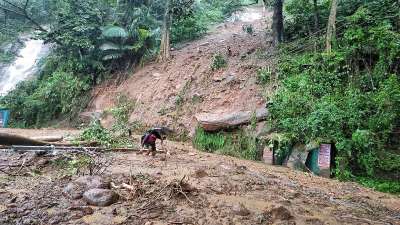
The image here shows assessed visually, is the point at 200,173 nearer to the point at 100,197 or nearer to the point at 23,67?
the point at 100,197

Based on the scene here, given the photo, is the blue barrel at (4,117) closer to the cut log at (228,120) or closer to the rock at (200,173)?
the cut log at (228,120)

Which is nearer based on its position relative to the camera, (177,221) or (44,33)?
(177,221)

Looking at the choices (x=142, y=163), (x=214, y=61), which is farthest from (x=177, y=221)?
(x=214, y=61)

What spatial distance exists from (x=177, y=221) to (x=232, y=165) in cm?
432

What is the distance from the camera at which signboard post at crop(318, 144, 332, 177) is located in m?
9.77

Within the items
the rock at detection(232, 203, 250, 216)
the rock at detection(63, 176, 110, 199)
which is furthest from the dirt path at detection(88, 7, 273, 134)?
the rock at detection(63, 176, 110, 199)

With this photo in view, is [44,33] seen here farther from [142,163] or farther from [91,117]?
[142,163]

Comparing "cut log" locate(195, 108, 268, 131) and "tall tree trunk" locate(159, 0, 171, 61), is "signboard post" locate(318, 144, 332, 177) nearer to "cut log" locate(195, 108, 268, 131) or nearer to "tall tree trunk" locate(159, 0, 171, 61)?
"cut log" locate(195, 108, 268, 131)

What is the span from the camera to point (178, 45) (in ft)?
69.9

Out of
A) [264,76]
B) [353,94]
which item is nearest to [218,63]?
[264,76]

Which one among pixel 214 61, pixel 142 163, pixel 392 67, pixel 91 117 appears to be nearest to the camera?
pixel 142 163

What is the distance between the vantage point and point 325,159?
988 cm

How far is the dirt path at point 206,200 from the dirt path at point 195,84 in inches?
187

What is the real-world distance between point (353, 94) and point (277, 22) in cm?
611
